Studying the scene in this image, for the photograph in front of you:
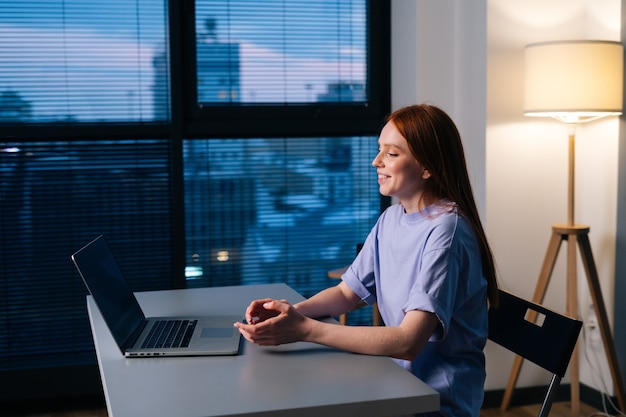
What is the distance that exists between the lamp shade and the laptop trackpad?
5.91 feet

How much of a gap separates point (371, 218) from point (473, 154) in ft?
2.26

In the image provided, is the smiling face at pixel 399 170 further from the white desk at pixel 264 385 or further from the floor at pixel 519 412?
the floor at pixel 519 412

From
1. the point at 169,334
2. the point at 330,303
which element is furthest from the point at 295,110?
the point at 169,334

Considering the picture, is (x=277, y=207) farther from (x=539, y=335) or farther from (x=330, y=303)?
(x=539, y=335)

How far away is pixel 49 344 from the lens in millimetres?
3559

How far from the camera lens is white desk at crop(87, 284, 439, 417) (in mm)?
1348

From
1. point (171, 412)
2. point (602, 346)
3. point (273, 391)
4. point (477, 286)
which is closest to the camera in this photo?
point (171, 412)

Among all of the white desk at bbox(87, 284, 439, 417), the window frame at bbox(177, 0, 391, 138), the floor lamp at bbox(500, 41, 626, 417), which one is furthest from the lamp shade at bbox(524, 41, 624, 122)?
the white desk at bbox(87, 284, 439, 417)

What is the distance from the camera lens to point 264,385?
1456 millimetres

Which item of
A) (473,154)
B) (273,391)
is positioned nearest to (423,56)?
(473,154)

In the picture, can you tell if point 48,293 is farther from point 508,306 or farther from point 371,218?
point 508,306

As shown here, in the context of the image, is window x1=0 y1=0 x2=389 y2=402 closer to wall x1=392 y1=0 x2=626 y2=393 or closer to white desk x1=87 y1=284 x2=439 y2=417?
wall x1=392 y1=0 x2=626 y2=393

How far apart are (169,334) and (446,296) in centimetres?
A: 63

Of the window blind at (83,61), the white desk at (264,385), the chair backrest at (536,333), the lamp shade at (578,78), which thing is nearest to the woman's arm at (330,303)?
the white desk at (264,385)
